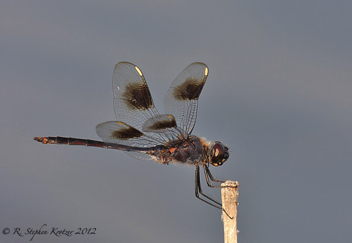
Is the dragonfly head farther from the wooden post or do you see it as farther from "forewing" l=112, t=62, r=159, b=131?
"forewing" l=112, t=62, r=159, b=131

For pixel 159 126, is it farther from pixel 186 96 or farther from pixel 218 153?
pixel 218 153

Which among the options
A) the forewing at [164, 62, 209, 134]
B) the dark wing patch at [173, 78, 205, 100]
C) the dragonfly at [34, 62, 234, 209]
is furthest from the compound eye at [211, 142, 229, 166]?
the dark wing patch at [173, 78, 205, 100]

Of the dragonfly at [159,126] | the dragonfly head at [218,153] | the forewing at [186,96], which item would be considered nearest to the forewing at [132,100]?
the dragonfly at [159,126]

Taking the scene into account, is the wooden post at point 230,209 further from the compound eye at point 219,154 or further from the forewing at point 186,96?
the forewing at point 186,96

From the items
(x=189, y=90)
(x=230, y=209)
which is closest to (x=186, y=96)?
(x=189, y=90)

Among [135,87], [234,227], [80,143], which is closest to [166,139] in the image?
[135,87]

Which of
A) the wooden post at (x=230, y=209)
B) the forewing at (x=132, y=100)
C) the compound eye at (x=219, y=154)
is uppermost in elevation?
the forewing at (x=132, y=100)

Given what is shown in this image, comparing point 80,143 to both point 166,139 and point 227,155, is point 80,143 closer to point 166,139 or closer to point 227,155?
point 166,139

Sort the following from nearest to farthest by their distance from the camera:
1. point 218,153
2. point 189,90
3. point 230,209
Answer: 1. point 230,209
2. point 218,153
3. point 189,90
